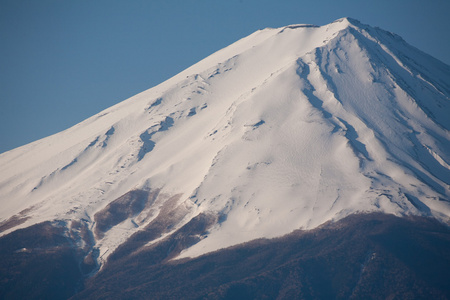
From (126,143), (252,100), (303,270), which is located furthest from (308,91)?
(303,270)

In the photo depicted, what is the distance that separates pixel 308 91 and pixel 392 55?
4459cm

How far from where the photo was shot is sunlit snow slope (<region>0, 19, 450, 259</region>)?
130 m

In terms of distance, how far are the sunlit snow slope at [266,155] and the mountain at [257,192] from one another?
47 cm

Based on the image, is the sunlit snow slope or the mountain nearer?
the mountain

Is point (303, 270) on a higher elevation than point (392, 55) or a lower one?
lower

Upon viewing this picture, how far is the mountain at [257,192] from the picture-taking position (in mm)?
116312

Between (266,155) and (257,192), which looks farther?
(266,155)

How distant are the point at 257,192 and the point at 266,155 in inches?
581

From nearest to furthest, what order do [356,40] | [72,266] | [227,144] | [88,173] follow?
1. [72,266]
2. [227,144]
3. [88,173]
4. [356,40]

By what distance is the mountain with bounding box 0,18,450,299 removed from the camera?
382 ft

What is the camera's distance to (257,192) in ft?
445

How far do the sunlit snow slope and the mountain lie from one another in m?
0.47

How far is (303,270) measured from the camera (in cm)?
11512

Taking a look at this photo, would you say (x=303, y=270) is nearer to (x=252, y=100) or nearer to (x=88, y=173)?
(x=252, y=100)
